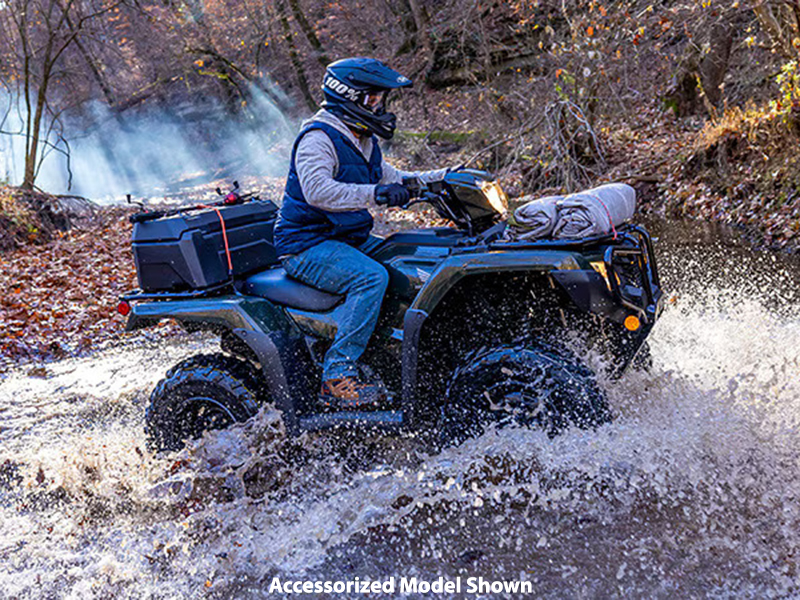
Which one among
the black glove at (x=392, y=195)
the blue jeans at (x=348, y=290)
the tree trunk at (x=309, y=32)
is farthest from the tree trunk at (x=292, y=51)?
the black glove at (x=392, y=195)

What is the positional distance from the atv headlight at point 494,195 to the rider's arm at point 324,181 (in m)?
0.58

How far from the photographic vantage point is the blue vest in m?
4.05

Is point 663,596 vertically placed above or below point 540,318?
below

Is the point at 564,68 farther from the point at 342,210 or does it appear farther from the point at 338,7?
the point at 338,7

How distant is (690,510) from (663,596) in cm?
61

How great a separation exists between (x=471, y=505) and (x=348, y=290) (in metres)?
1.29

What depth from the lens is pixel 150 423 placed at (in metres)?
4.46

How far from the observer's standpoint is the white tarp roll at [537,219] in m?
3.53

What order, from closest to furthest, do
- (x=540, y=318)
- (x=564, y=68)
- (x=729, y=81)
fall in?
(x=540, y=318) < (x=564, y=68) < (x=729, y=81)

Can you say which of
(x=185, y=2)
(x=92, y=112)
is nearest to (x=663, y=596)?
(x=185, y=2)

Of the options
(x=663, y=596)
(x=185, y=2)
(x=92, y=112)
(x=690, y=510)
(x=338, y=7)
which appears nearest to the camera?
(x=663, y=596)

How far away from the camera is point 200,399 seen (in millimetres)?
4293

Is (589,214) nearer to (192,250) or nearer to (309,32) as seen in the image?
(192,250)

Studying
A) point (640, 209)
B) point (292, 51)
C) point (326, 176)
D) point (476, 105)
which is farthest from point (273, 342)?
point (292, 51)
